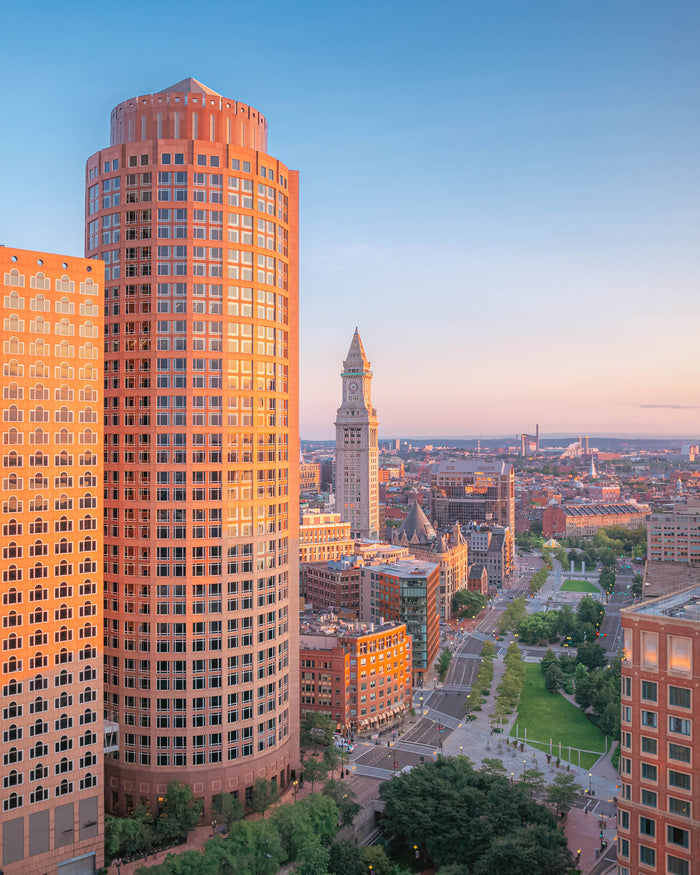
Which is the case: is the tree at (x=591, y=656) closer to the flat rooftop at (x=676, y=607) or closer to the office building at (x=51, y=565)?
the flat rooftop at (x=676, y=607)

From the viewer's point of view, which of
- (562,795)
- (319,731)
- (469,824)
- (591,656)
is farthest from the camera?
(591,656)

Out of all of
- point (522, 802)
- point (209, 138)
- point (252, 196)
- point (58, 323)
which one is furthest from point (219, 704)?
point (209, 138)

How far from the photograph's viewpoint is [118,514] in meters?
95.3

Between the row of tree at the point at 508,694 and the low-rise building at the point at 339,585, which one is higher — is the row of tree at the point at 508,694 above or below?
below

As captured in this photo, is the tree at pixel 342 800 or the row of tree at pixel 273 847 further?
the tree at pixel 342 800

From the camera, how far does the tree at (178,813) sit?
279ft

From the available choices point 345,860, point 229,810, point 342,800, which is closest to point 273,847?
point 345,860

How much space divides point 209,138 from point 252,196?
9.61 meters

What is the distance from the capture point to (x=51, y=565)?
7900 cm

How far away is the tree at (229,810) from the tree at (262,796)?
2.09m

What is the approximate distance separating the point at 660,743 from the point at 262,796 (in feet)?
165

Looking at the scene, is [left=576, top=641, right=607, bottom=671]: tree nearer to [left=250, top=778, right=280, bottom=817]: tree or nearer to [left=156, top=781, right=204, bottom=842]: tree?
[left=250, top=778, right=280, bottom=817]: tree

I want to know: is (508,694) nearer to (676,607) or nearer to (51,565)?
(676,607)

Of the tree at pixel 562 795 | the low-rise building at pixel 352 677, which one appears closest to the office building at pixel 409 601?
the low-rise building at pixel 352 677
